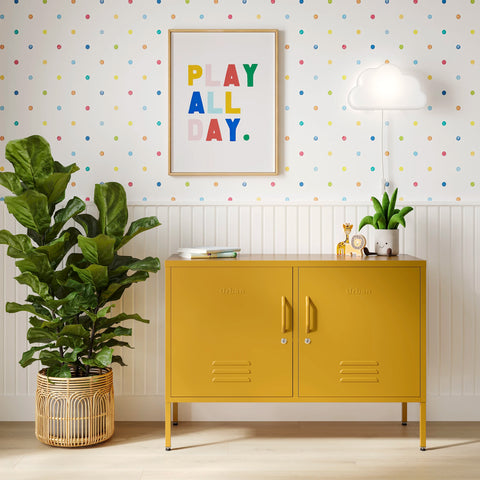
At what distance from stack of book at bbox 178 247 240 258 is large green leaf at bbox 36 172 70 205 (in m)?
0.60

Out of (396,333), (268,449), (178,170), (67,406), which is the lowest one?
(268,449)

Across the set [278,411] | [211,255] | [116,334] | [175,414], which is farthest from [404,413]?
[116,334]

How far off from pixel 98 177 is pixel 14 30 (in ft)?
2.79

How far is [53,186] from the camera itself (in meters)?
2.62

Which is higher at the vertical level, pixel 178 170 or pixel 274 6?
pixel 274 6

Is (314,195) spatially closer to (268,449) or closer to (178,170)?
(178,170)

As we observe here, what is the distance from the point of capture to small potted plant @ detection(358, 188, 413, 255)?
2.77 metres

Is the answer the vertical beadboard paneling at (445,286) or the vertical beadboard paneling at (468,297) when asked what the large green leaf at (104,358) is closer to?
the vertical beadboard paneling at (445,286)

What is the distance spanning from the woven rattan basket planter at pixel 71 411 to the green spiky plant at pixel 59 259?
2.6 inches

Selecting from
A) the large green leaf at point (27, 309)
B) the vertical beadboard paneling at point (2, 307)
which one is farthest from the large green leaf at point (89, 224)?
the vertical beadboard paneling at point (2, 307)

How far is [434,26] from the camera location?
3.00m

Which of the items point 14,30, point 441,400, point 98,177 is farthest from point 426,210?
point 14,30

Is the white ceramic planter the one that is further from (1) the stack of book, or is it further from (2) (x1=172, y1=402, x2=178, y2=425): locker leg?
(2) (x1=172, y1=402, x2=178, y2=425): locker leg

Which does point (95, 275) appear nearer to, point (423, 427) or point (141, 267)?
point (141, 267)
